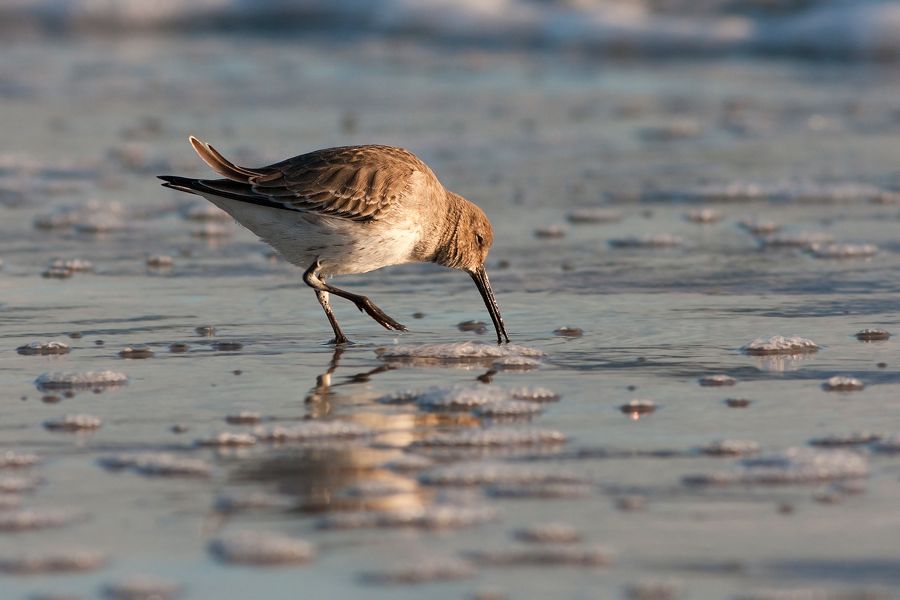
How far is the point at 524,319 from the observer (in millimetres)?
7207

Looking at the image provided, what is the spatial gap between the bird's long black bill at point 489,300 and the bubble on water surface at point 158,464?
2.13 m

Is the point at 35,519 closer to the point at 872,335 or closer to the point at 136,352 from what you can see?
the point at 136,352

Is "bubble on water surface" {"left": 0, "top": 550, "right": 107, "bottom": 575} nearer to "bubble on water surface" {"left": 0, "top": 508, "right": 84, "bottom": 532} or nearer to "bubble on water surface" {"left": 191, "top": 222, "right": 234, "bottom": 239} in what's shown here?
"bubble on water surface" {"left": 0, "top": 508, "right": 84, "bottom": 532}

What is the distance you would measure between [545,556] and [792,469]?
3.40ft

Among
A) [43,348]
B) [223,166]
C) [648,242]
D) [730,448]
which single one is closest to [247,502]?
[730,448]

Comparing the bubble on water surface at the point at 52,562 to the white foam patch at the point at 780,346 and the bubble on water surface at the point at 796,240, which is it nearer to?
the white foam patch at the point at 780,346

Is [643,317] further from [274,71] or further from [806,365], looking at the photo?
[274,71]

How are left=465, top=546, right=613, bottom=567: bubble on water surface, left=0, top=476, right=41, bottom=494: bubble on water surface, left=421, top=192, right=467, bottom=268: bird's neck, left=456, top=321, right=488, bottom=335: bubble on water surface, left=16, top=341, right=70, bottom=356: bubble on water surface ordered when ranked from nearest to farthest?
left=465, top=546, right=613, bottom=567: bubble on water surface < left=0, top=476, right=41, bottom=494: bubble on water surface < left=16, top=341, right=70, bottom=356: bubble on water surface < left=456, top=321, right=488, bottom=335: bubble on water surface < left=421, top=192, right=467, bottom=268: bird's neck

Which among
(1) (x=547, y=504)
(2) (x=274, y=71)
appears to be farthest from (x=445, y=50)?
(1) (x=547, y=504)

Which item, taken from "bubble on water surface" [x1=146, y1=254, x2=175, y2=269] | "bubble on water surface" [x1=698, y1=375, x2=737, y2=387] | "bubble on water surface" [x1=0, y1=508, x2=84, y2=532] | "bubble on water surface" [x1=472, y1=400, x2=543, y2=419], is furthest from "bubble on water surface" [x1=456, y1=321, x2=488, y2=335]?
"bubble on water surface" [x1=0, y1=508, x2=84, y2=532]

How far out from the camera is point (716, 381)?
584cm

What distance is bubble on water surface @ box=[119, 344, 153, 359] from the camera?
639 cm

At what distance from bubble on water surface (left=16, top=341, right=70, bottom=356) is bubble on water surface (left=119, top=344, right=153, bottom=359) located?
10.0 inches

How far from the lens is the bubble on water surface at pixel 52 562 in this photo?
12.7 feet
